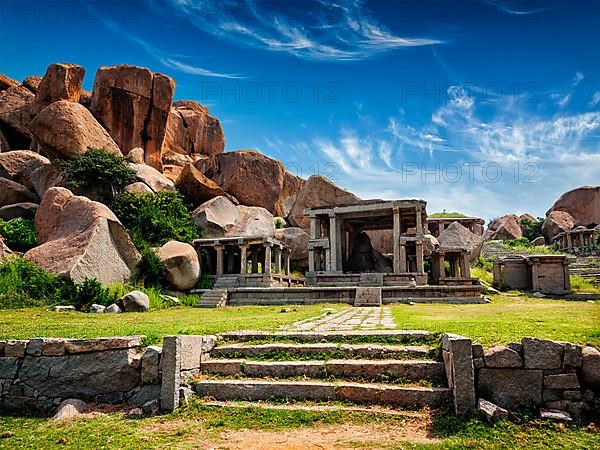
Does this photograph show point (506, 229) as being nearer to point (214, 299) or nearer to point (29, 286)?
point (214, 299)

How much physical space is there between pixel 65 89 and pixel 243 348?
36.5m

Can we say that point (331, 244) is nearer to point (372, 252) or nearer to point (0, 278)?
point (372, 252)

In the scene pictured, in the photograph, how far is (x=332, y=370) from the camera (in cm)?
692

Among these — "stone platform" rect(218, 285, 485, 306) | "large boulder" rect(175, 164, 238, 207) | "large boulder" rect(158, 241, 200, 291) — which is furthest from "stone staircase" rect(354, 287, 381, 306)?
"large boulder" rect(175, 164, 238, 207)

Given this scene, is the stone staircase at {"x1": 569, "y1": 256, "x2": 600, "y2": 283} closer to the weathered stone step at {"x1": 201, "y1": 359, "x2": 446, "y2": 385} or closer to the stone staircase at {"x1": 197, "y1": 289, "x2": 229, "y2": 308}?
the stone staircase at {"x1": 197, "y1": 289, "x2": 229, "y2": 308}

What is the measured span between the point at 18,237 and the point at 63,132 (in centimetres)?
1030

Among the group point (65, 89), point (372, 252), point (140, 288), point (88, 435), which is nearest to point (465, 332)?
point (88, 435)

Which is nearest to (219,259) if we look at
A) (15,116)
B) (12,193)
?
(12,193)

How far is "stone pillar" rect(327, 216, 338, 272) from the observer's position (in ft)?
96.2

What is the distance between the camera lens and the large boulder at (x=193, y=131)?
50256 millimetres

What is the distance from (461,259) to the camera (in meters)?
31.4

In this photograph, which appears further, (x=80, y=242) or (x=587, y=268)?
(x=587, y=268)

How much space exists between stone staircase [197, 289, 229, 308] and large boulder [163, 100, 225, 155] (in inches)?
1222

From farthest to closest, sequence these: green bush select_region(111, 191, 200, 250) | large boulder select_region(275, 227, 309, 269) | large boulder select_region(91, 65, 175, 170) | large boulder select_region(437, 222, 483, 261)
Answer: large boulder select_region(91, 65, 175, 170), large boulder select_region(437, 222, 483, 261), large boulder select_region(275, 227, 309, 269), green bush select_region(111, 191, 200, 250)
